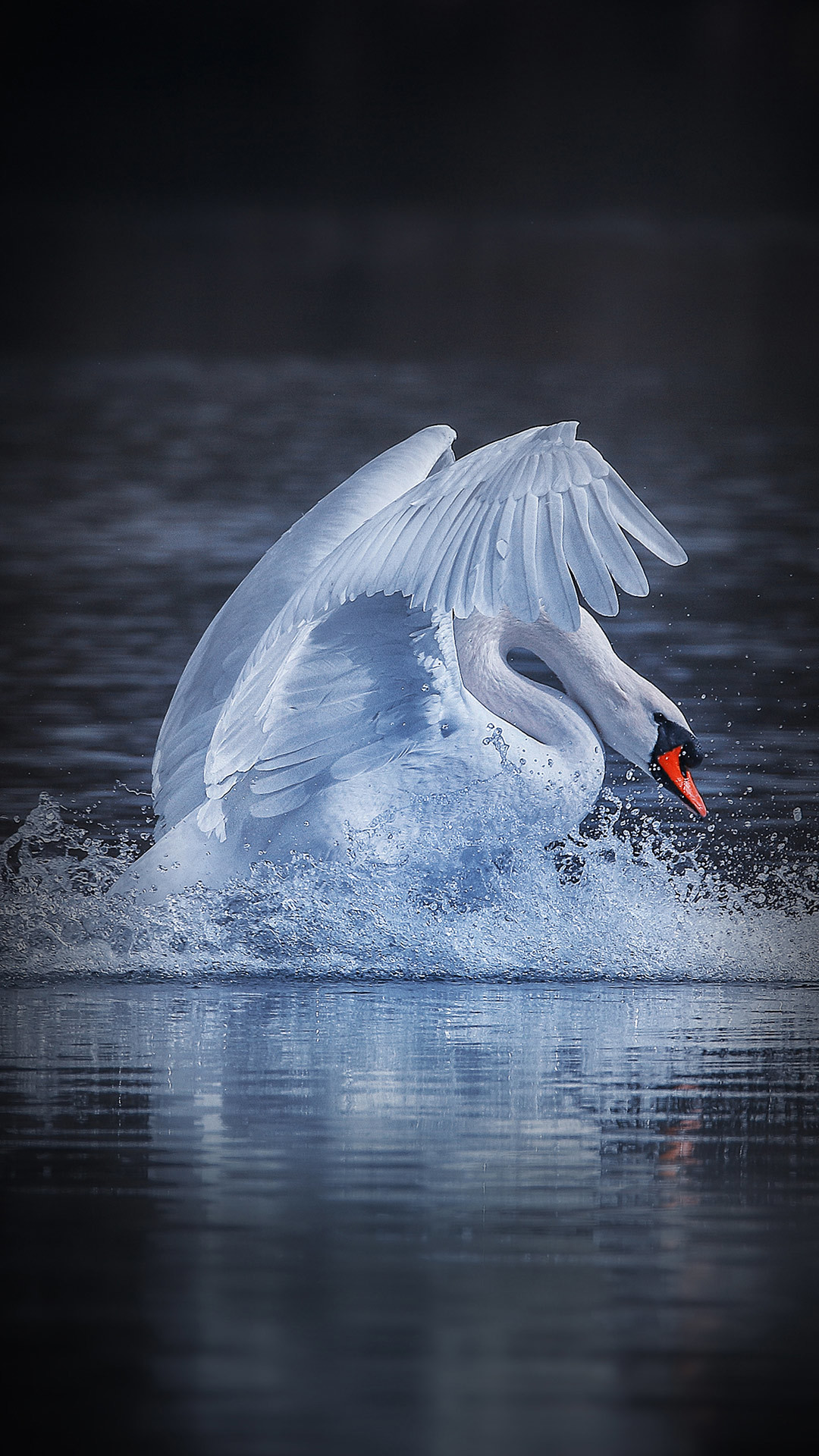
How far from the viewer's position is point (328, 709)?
4316mm

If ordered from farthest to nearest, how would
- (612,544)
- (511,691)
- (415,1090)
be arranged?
(511,691) < (612,544) < (415,1090)

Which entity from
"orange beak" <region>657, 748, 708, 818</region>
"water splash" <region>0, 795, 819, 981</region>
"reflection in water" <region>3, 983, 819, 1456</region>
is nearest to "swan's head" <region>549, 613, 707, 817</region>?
"orange beak" <region>657, 748, 708, 818</region>

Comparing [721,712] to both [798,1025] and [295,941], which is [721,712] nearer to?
[295,941]

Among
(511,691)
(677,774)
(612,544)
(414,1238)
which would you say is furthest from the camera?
(677,774)

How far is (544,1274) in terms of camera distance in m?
1.88

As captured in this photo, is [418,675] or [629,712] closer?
[418,675]

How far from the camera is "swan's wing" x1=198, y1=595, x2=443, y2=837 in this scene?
4078mm

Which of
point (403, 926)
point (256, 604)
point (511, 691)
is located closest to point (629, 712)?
point (511, 691)

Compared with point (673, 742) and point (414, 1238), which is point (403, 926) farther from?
point (414, 1238)

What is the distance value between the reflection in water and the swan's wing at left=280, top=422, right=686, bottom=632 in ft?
2.85

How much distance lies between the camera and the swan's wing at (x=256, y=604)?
15.5ft

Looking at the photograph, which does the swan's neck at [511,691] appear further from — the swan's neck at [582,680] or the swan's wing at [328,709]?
the swan's wing at [328,709]

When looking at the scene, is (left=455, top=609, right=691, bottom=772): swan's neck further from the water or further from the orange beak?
the water

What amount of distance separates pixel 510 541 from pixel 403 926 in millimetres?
1007
